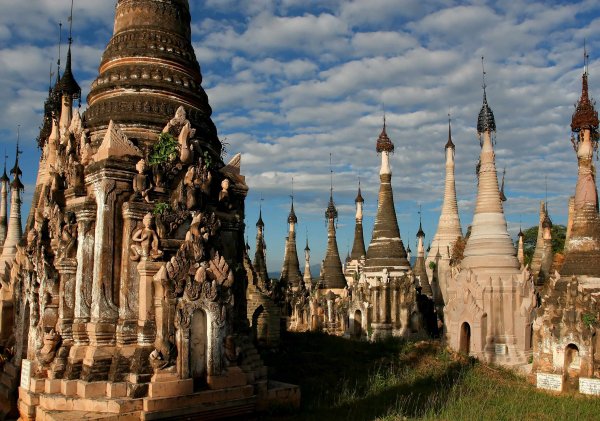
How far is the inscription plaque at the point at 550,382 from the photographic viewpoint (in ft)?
59.6

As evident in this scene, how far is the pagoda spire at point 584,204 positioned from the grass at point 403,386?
4603 mm

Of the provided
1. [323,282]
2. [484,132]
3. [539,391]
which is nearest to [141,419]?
[539,391]

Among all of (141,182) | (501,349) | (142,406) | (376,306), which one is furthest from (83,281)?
(376,306)

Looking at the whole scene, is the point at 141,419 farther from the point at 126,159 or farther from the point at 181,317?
the point at 126,159

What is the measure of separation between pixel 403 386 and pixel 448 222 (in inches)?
1008

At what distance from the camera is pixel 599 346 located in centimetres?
1772

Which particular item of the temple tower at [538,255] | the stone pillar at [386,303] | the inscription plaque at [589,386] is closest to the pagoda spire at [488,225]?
the stone pillar at [386,303]

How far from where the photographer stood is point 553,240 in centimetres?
6216

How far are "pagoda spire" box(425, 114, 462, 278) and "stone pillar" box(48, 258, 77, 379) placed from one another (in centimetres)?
3067

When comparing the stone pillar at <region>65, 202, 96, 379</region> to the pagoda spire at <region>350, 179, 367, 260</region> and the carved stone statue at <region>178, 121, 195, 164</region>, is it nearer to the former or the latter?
the carved stone statue at <region>178, 121, 195, 164</region>

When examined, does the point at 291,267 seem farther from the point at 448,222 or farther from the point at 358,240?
the point at 448,222

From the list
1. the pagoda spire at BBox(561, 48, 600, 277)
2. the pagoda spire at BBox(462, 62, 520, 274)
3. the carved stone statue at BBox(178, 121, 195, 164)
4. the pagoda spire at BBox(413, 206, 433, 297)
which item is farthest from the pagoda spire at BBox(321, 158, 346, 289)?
the carved stone statue at BBox(178, 121, 195, 164)

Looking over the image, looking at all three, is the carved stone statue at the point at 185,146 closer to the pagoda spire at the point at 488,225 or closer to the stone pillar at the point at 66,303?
the stone pillar at the point at 66,303

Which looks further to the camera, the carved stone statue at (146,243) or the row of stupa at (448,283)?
the row of stupa at (448,283)
